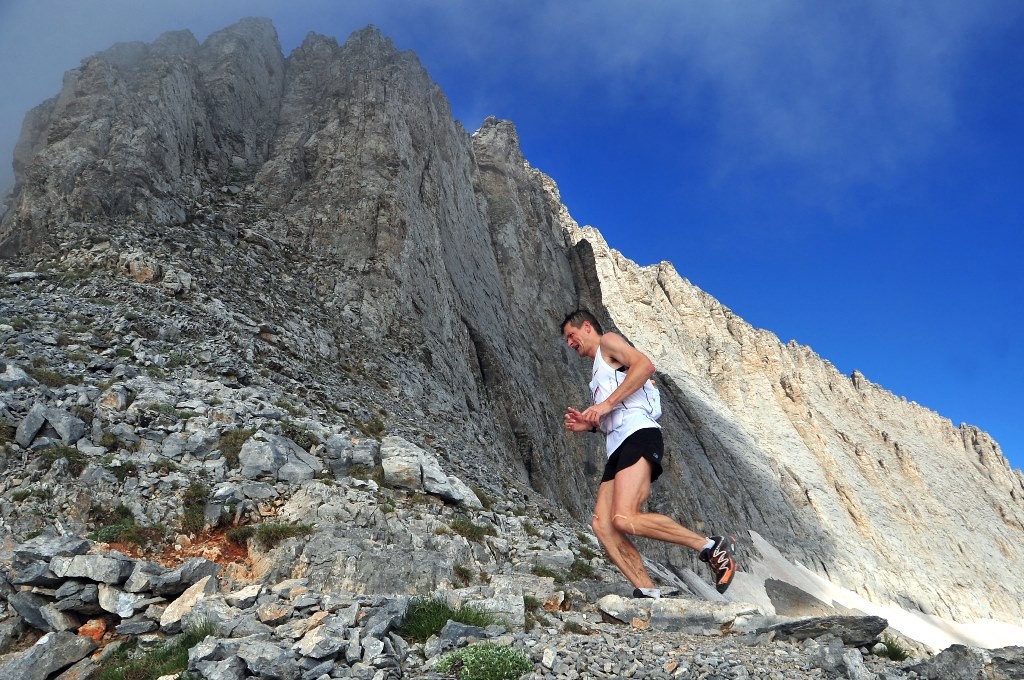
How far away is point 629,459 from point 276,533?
14.9 feet

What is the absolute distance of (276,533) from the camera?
7555 mm

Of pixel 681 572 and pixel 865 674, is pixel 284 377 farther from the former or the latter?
pixel 681 572

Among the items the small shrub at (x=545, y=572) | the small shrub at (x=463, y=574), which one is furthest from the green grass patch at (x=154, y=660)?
the small shrub at (x=545, y=572)

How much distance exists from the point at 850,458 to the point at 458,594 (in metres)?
79.1

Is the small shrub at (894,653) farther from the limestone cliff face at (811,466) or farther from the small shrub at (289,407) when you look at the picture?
the limestone cliff face at (811,466)

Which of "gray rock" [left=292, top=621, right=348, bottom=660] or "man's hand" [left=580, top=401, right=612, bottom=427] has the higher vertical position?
"man's hand" [left=580, top=401, right=612, bottom=427]

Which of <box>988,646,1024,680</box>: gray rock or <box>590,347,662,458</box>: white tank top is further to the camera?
<box>590,347,662,458</box>: white tank top

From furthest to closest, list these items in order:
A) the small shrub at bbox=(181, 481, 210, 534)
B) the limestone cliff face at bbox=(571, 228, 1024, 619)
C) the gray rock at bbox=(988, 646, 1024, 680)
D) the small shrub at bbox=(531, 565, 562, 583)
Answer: the limestone cliff face at bbox=(571, 228, 1024, 619) → the small shrub at bbox=(531, 565, 562, 583) → the small shrub at bbox=(181, 481, 210, 534) → the gray rock at bbox=(988, 646, 1024, 680)

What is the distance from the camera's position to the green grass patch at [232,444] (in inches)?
→ 359

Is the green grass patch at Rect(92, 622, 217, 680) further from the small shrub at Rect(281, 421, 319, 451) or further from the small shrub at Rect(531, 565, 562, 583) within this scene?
the small shrub at Rect(281, 421, 319, 451)

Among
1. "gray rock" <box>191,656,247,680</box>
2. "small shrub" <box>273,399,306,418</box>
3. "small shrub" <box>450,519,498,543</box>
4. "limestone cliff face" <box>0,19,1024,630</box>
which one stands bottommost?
"gray rock" <box>191,656,247,680</box>

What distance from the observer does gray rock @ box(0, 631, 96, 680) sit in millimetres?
4641

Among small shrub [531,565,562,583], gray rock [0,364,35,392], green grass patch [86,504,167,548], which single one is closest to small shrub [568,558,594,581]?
small shrub [531,565,562,583]

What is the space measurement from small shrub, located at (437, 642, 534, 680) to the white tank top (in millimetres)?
2550
